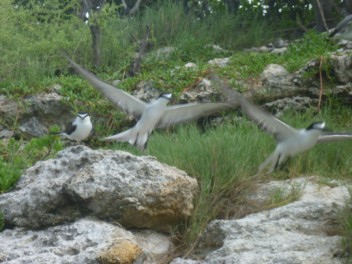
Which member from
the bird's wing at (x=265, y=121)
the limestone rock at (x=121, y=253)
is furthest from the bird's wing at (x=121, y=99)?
the limestone rock at (x=121, y=253)

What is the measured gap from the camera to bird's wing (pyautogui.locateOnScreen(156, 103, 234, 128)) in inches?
281

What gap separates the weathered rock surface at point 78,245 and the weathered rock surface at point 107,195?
0.11 meters

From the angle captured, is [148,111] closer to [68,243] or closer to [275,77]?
[275,77]

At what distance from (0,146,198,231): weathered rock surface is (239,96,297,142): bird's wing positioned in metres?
1.12

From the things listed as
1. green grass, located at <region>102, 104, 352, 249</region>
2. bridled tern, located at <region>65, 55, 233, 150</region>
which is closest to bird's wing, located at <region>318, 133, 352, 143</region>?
green grass, located at <region>102, 104, 352, 249</region>

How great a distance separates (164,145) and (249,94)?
1946 mm

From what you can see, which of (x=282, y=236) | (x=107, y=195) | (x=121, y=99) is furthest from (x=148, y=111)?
(x=282, y=236)

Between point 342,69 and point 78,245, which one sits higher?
point 342,69

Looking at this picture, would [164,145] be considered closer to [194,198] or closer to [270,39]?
[194,198]

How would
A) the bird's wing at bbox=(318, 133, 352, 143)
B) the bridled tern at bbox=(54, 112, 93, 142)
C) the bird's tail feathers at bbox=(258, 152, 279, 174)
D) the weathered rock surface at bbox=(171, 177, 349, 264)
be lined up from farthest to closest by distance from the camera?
the bridled tern at bbox=(54, 112, 93, 142), the bird's wing at bbox=(318, 133, 352, 143), the bird's tail feathers at bbox=(258, 152, 279, 174), the weathered rock surface at bbox=(171, 177, 349, 264)

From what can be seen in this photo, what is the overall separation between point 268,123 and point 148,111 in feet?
4.57

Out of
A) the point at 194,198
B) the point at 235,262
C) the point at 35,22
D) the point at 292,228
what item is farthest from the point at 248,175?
the point at 35,22

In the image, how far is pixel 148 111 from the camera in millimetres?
7383

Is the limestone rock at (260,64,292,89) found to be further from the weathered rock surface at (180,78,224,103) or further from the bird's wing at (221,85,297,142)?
the bird's wing at (221,85,297,142)
